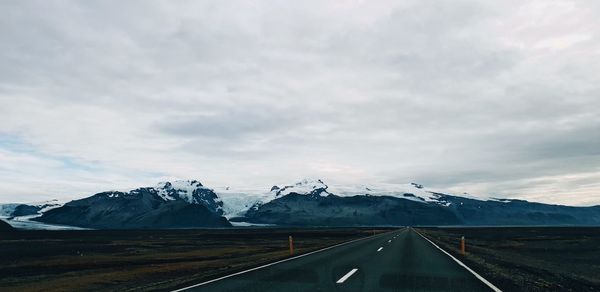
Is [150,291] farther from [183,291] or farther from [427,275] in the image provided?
[427,275]

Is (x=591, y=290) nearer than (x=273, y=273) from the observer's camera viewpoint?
Yes

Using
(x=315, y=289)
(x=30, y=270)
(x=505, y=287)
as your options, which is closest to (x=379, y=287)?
(x=315, y=289)

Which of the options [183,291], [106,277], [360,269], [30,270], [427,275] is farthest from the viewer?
[30,270]

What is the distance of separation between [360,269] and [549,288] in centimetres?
692

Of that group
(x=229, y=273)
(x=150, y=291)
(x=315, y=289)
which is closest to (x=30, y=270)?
(x=229, y=273)

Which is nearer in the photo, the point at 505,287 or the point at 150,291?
the point at 150,291

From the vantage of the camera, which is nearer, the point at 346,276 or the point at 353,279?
the point at 353,279

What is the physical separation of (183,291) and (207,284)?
60.4 inches

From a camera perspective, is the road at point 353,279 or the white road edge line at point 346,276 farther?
the white road edge line at point 346,276

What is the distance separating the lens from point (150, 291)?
13469 millimetres

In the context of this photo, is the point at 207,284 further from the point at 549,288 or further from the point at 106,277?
the point at 549,288

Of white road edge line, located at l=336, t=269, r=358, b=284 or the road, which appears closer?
the road

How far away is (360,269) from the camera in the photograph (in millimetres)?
18969

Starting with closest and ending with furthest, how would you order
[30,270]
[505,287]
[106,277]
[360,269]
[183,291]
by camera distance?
[183,291] < [505,287] < [360,269] < [106,277] < [30,270]
